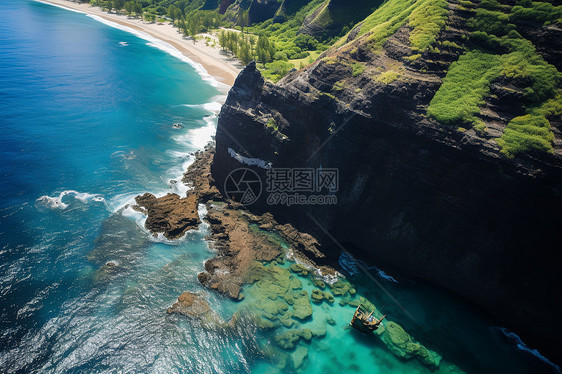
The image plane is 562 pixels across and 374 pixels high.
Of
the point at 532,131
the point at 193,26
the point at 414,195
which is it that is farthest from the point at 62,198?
the point at 193,26

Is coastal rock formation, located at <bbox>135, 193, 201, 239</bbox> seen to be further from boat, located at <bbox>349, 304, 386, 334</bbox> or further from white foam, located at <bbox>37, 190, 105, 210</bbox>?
boat, located at <bbox>349, 304, 386, 334</bbox>

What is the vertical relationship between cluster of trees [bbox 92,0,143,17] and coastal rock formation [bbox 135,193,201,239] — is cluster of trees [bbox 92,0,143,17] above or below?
above

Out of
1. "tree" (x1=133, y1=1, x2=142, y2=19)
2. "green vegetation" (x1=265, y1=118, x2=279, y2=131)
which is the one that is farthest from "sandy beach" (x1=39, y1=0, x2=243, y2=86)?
"green vegetation" (x1=265, y1=118, x2=279, y2=131)

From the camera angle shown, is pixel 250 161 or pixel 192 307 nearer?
pixel 192 307

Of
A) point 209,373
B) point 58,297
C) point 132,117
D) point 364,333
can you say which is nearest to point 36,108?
point 132,117

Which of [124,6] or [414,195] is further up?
[124,6]

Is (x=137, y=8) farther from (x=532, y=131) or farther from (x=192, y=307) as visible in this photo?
(x=532, y=131)

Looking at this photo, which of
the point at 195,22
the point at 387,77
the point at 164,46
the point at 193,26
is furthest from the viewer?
the point at 195,22
